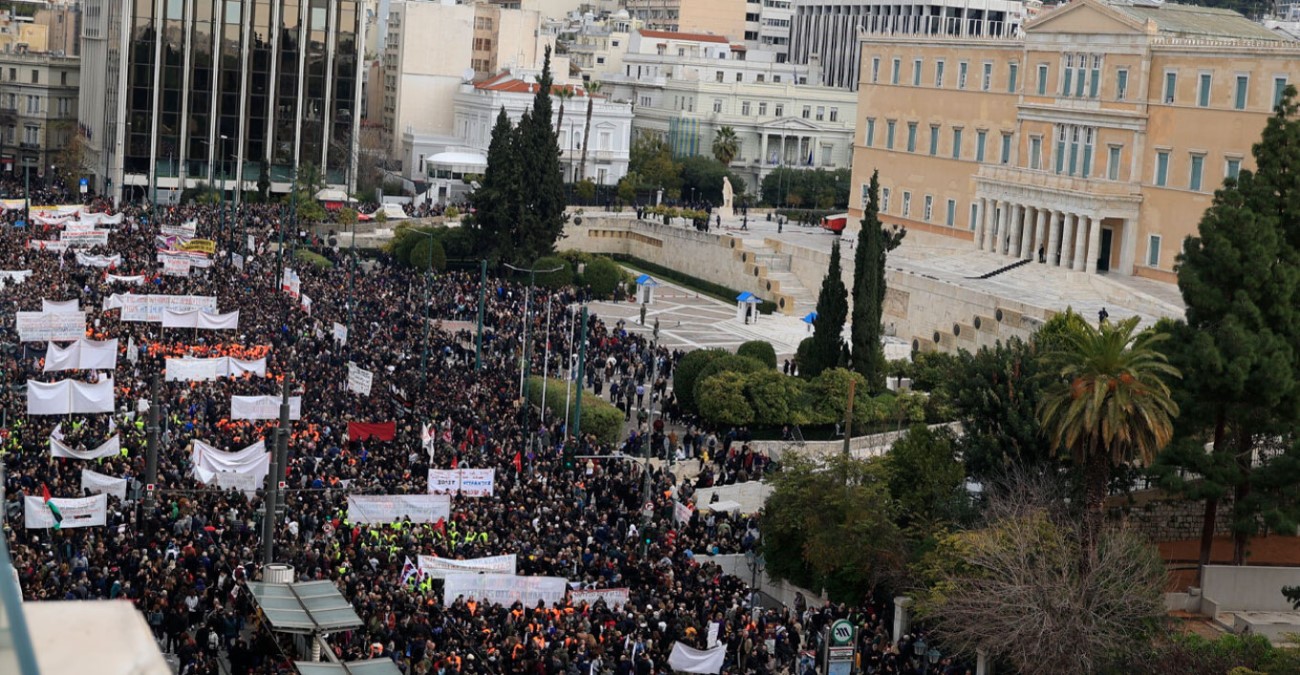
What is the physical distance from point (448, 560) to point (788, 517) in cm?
780

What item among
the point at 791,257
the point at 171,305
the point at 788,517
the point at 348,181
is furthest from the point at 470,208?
the point at 788,517

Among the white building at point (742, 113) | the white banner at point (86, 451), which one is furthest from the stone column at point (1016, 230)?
the white banner at point (86, 451)

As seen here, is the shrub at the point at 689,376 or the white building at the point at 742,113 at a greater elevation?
the white building at the point at 742,113

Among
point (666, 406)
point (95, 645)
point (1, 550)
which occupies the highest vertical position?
point (1, 550)

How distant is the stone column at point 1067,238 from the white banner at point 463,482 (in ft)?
129

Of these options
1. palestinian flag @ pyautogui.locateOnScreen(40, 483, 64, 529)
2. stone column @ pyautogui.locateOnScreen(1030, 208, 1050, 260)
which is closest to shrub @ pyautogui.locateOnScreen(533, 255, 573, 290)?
stone column @ pyautogui.locateOnScreen(1030, 208, 1050, 260)

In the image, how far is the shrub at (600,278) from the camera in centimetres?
6800

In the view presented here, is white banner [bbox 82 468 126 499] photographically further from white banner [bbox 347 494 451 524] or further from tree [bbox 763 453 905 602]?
tree [bbox 763 453 905 602]

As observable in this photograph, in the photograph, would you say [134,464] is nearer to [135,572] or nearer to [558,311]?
[135,572]

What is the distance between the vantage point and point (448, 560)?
25297 mm

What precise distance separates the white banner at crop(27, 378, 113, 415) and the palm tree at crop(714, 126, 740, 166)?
75.2 metres

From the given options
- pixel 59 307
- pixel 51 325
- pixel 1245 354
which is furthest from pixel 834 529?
pixel 59 307

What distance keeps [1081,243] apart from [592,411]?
93.5ft

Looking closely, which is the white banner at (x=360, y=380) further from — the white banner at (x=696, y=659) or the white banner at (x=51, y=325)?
the white banner at (x=696, y=659)
